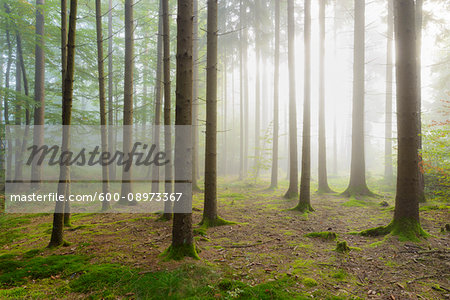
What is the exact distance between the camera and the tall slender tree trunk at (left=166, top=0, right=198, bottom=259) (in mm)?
4031

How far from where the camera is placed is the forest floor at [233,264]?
310cm

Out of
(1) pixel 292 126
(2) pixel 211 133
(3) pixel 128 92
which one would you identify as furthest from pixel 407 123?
(3) pixel 128 92

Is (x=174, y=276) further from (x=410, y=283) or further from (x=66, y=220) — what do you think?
(x=66, y=220)

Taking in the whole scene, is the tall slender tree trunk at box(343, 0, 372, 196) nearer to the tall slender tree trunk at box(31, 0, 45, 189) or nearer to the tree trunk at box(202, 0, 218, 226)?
the tree trunk at box(202, 0, 218, 226)

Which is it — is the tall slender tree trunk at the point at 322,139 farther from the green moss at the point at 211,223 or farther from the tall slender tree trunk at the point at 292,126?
the green moss at the point at 211,223

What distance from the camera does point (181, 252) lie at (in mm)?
3988

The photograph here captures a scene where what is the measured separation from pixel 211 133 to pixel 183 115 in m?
2.12

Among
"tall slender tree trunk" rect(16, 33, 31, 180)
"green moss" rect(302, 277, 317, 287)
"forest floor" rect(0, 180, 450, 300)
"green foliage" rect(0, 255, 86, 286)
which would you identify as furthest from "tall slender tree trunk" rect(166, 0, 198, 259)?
"tall slender tree trunk" rect(16, 33, 31, 180)

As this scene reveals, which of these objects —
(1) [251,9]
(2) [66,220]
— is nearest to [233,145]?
(1) [251,9]

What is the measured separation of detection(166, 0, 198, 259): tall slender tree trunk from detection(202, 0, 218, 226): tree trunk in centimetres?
190

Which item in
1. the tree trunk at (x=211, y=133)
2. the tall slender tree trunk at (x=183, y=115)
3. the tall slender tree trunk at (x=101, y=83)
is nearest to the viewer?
the tall slender tree trunk at (x=183, y=115)

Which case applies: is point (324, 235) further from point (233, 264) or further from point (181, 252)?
point (181, 252)

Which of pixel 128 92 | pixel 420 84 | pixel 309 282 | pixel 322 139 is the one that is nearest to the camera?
pixel 309 282

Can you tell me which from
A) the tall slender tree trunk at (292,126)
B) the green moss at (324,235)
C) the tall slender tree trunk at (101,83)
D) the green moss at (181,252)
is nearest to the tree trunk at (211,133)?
the green moss at (181,252)
